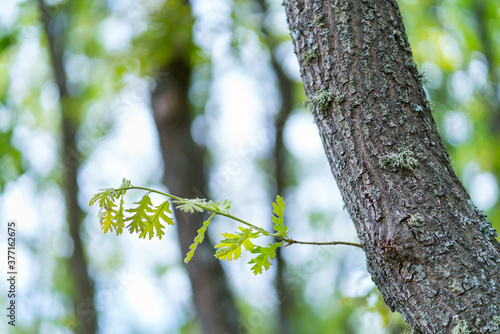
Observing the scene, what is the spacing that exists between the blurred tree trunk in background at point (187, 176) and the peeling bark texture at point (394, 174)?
3159 millimetres

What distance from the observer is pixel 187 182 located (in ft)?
15.0

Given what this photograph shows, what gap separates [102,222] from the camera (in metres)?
1.37

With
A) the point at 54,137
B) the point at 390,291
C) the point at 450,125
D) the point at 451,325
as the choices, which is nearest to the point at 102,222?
the point at 390,291

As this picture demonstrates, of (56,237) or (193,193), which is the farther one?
(56,237)

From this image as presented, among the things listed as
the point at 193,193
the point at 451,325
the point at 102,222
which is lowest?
the point at 451,325

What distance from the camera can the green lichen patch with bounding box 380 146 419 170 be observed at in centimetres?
129

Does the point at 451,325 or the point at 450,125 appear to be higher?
the point at 450,125

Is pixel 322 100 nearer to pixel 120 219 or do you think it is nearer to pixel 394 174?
pixel 394 174

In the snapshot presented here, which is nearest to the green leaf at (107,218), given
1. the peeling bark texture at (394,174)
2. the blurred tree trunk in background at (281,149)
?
the peeling bark texture at (394,174)

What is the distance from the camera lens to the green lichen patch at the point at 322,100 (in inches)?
55.3

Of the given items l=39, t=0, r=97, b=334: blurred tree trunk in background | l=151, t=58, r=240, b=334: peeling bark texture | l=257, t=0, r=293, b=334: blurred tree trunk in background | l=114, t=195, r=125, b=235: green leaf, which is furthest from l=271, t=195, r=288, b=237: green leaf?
l=257, t=0, r=293, b=334: blurred tree trunk in background

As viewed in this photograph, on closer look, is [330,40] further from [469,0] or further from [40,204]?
[40,204]

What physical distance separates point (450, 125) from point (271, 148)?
294cm

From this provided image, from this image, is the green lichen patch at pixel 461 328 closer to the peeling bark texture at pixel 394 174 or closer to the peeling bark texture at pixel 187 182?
the peeling bark texture at pixel 394 174
